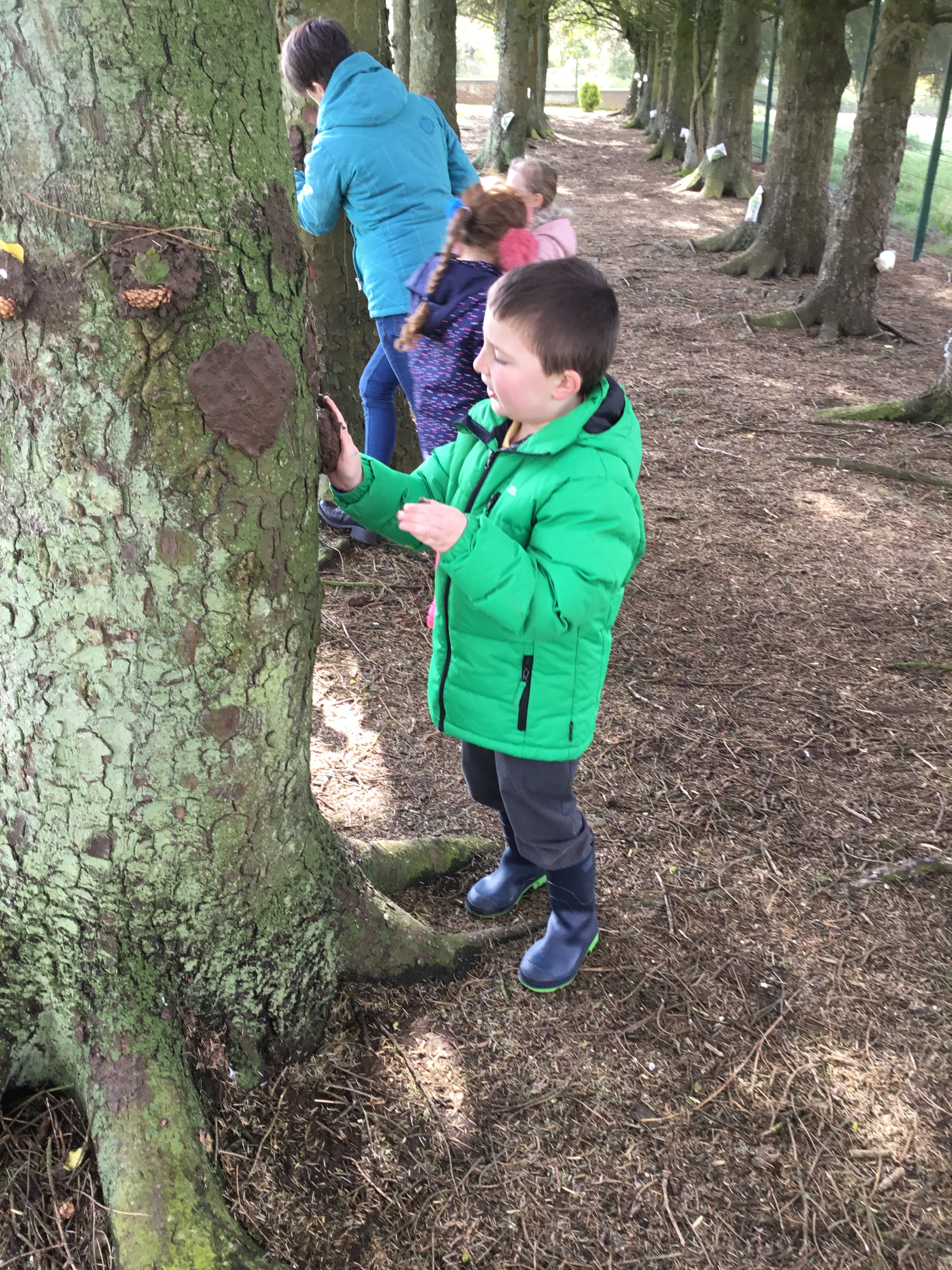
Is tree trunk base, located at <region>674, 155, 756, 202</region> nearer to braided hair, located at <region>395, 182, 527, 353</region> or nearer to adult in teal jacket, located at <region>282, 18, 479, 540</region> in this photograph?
adult in teal jacket, located at <region>282, 18, 479, 540</region>

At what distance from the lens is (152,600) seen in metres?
1.44

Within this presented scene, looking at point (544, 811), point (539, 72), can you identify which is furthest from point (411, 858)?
point (539, 72)

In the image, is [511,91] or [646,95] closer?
[511,91]

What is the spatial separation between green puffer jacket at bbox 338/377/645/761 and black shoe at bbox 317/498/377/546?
2349mm

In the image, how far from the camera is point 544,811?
6.64ft

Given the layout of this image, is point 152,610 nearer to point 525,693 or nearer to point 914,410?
point 525,693

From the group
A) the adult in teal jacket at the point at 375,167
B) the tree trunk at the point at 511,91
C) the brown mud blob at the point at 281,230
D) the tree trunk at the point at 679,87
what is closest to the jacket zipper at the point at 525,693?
the brown mud blob at the point at 281,230

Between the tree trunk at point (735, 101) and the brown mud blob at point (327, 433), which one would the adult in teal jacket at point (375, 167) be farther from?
the tree trunk at point (735, 101)

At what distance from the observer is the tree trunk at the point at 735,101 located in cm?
1368

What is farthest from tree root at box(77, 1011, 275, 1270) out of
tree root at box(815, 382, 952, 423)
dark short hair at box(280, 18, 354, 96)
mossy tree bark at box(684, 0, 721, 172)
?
mossy tree bark at box(684, 0, 721, 172)

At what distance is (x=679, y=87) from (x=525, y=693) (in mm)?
22989

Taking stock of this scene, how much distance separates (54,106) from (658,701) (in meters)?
2.72

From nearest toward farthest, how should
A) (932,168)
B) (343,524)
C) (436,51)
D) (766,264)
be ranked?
1. (343,524)
2. (436,51)
3. (766,264)
4. (932,168)

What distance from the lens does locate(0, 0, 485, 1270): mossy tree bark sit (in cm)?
126
